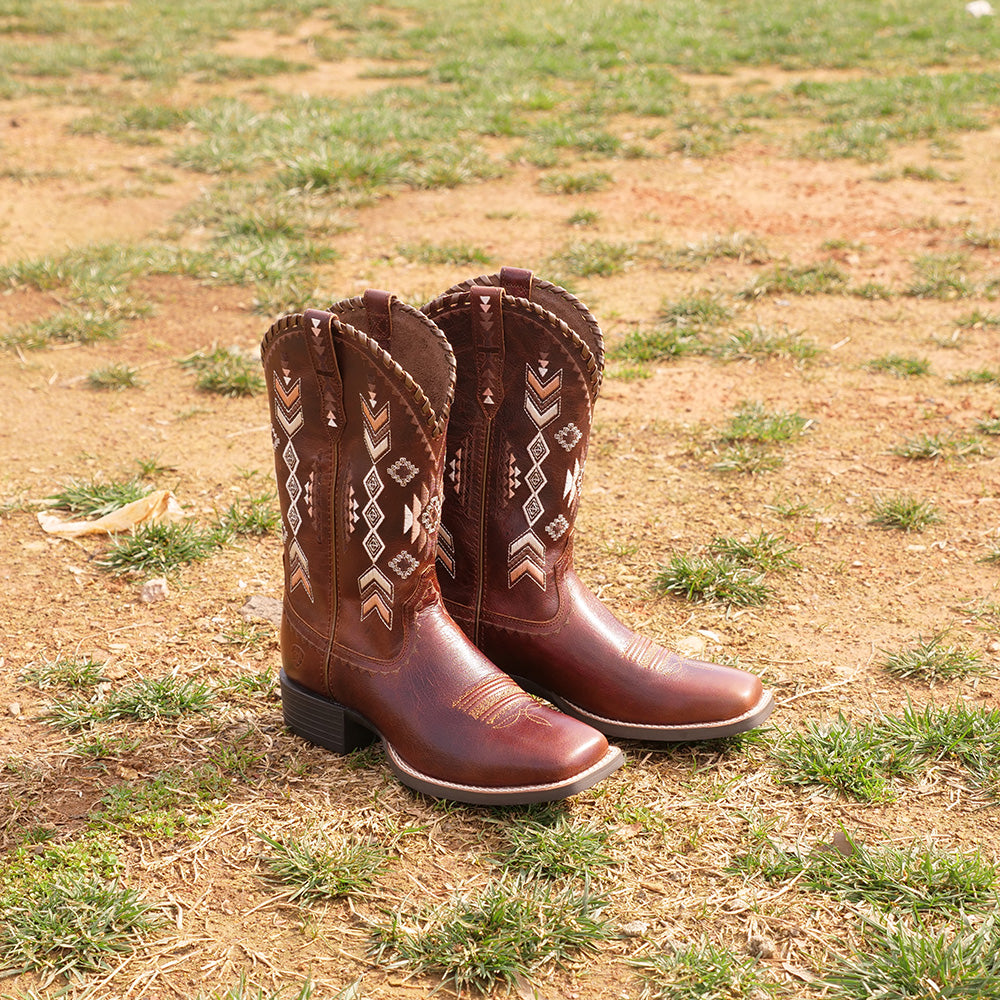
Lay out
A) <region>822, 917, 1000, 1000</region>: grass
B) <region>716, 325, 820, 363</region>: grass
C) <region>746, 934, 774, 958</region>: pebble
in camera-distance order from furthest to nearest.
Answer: <region>716, 325, 820, 363</region>: grass → <region>746, 934, 774, 958</region>: pebble → <region>822, 917, 1000, 1000</region>: grass

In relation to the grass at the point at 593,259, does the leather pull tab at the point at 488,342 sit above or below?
above

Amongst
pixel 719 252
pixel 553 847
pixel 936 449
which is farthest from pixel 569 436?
pixel 719 252

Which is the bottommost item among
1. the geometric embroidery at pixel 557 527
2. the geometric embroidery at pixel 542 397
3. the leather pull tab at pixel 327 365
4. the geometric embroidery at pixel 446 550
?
the geometric embroidery at pixel 446 550

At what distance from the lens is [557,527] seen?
8.25ft

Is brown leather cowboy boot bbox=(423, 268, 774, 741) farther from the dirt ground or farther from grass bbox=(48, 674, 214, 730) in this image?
grass bbox=(48, 674, 214, 730)

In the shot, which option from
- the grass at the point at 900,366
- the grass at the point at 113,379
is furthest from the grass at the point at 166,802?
the grass at the point at 900,366

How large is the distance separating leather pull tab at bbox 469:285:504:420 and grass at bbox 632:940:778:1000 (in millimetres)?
1139

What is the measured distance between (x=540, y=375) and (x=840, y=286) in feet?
11.9

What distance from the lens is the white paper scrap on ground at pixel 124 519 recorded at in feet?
11.5

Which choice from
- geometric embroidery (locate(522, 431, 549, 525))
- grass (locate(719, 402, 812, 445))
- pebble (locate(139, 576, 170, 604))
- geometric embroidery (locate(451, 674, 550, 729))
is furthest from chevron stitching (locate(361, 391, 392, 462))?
grass (locate(719, 402, 812, 445))

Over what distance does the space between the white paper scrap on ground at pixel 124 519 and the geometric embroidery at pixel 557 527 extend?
1531mm

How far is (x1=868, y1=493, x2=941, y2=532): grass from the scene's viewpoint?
359 cm

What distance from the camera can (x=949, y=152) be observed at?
24.6 ft

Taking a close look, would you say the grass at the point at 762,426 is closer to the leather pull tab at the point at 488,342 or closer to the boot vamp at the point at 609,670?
the boot vamp at the point at 609,670
